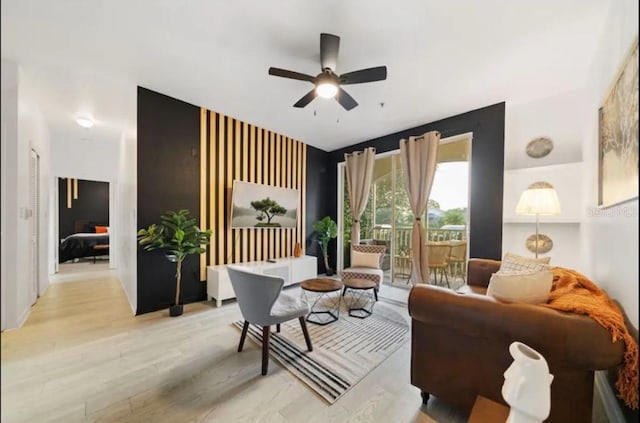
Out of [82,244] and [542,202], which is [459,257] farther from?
[82,244]

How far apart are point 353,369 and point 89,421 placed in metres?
1.77

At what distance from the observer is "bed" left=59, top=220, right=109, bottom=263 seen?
646cm

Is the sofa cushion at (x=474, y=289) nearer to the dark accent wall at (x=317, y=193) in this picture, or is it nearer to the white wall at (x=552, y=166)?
the white wall at (x=552, y=166)

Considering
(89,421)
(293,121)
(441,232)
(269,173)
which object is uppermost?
(293,121)

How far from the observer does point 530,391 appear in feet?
3.43

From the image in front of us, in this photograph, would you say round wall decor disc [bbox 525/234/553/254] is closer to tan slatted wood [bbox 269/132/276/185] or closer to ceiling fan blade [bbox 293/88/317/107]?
ceiling fan blade [bbox 293/88/317/107]

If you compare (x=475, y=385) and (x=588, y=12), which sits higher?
(x=588, y=12)

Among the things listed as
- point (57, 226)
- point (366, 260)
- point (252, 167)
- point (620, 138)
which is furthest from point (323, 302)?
point (57, 226)

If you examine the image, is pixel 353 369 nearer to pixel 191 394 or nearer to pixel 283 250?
pixel 191 394

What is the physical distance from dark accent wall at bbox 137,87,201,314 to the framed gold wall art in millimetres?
4081

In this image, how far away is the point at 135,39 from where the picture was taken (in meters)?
2.29

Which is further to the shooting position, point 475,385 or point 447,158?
point 447,158

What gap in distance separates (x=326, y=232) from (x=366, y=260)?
56.0 inches

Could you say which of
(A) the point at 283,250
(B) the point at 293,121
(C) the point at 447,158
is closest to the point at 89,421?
(A) the point at 283,250
